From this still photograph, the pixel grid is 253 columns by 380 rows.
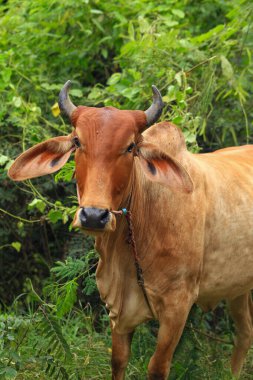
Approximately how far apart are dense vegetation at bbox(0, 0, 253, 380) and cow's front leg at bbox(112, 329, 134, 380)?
13.2 inches

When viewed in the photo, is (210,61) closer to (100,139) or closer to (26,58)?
(26,58)

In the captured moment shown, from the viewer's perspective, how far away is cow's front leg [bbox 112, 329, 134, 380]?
468 centimetres

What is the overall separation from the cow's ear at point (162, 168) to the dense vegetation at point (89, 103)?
98 centimetres

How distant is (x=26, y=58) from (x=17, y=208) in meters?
1.12

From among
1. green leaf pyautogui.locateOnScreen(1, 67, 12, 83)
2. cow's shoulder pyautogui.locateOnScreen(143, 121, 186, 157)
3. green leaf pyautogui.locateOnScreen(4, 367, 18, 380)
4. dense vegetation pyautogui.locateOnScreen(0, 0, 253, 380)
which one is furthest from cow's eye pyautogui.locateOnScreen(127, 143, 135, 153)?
green leaf pyautogui.locateOnScreen(1, 67, 12, 83)

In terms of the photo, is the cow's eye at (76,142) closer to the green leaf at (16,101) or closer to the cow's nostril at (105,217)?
the cow's nostril at (105,217)

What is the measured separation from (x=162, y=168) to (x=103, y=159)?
1.37ft

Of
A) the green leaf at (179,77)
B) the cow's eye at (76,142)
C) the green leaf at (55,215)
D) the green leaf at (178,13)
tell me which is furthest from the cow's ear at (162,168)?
the green leaf at (178,13)

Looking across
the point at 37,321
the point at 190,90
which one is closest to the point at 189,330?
the point at 37,321

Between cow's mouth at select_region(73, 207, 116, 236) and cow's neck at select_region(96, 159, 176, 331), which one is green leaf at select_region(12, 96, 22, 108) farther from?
cow's mouth at select_region(73, 207, 116, 236)

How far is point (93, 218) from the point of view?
12.2 feet

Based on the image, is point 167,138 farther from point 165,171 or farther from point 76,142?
point 76,142

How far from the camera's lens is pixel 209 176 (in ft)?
15.6

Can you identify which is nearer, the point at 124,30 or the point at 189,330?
the point at 189,330
